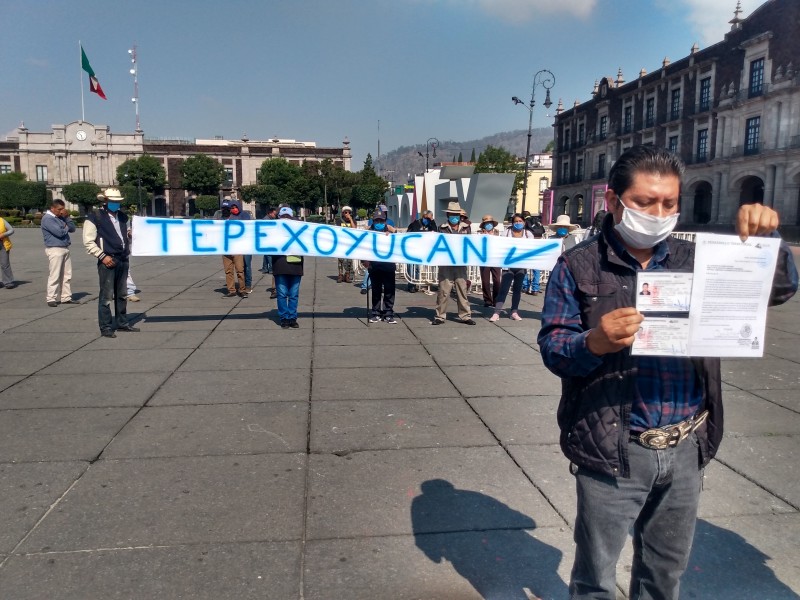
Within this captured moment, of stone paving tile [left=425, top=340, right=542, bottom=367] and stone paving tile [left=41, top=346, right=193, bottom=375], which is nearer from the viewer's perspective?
stone paving tile [left=41, top=346, right=193, bottom=375]

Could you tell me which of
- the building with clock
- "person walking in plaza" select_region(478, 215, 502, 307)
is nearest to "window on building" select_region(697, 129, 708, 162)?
"person walking in plaza" select_region(478, 215, 502, 307)

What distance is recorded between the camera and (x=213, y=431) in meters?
4.80

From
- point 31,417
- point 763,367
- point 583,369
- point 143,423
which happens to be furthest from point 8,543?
point 763,367

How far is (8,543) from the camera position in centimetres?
320

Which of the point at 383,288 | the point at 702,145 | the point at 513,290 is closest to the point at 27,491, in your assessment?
the point at 383,288

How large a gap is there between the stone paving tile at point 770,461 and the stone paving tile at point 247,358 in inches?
168

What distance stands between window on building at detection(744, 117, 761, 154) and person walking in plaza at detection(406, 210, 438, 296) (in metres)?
38.9

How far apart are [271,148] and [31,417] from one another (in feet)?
342

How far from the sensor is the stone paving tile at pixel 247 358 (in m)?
6.83

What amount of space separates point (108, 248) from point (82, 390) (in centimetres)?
300

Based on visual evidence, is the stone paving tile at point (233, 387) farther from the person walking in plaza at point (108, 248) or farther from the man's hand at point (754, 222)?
the man's hand at point (754, 222)

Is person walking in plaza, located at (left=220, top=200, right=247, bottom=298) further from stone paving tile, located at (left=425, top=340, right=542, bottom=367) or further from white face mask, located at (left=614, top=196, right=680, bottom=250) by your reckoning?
white face mask, located at (left=614, top=196, right=680, bottom=250)

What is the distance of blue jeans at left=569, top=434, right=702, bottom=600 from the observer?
2023mm

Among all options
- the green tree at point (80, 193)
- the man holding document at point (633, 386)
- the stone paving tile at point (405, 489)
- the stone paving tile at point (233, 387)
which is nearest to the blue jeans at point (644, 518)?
the man holding document at point (633, 386)
